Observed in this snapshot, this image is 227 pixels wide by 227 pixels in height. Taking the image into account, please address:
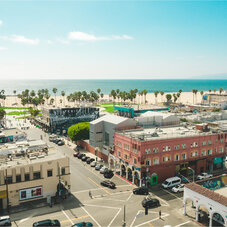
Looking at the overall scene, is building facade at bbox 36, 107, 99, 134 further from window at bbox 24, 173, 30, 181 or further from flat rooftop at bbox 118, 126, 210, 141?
window at bbox 24, 173, 30, 181

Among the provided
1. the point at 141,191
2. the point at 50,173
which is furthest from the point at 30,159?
the point at 141,191

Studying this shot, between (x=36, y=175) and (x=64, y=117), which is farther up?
(x=64, y=117)

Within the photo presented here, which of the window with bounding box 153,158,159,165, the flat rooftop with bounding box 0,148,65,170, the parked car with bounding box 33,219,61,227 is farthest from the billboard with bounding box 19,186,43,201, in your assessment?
the window with bounding box 153,158,159,165

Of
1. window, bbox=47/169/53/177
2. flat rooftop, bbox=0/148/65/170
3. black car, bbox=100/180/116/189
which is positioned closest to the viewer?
flat rooftop, bbox=0/148/65/170

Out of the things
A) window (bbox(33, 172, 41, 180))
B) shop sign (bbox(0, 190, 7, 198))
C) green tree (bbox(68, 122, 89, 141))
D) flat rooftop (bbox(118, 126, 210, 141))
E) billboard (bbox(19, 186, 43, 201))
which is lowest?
billboard (bbox(19, 186, 43, 201))

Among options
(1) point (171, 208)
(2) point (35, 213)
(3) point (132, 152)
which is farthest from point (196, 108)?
(2) point (35, 213)

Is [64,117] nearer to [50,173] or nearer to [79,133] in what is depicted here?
[79,133]

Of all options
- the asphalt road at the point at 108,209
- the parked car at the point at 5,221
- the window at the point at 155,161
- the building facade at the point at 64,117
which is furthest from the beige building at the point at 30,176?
the building facade at the point at 64,117
